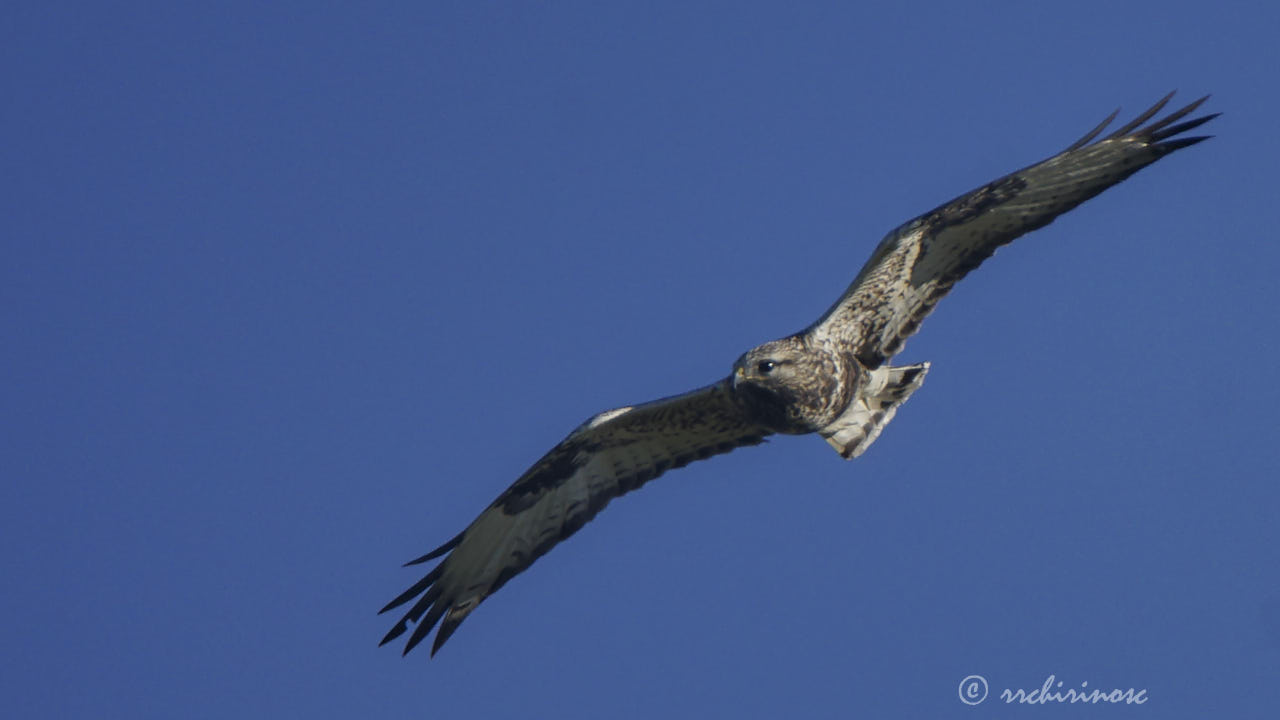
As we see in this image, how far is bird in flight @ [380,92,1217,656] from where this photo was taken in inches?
346

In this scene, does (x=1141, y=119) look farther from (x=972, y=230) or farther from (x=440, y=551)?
(x=440, y=551)

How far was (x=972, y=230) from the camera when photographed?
9180 mm

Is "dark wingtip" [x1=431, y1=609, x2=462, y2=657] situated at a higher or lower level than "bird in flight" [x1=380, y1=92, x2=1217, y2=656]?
lower

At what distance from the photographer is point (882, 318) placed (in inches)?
364

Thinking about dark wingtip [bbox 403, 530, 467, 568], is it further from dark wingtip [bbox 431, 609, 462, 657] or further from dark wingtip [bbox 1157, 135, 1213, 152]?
dark wingtip [bbox 1157, 135, 1213, 152]

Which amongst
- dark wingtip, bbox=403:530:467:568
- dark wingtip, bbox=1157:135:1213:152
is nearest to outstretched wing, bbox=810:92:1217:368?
dark wingtip, bbox=1157:135:1213:152

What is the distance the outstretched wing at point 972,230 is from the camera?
907cm

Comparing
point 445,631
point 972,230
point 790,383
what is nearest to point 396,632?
point 445,631

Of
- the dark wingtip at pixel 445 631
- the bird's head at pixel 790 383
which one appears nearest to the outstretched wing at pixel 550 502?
the dark wingtip at pixel 445 631

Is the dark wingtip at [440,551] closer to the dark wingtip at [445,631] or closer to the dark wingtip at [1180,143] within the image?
the dark wingtip at [445,631]

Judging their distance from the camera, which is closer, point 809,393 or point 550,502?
point 809,393

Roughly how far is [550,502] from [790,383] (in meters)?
1.87

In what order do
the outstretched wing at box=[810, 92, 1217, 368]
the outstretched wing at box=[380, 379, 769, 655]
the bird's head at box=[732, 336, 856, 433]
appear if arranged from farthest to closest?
1. the outstretched wing at box=[380, 379, 769, 655]
2. the outstretched wing at box=[810, 92, 1217, 368]
3. the bird's head at box=[732, 336, 856, 433]

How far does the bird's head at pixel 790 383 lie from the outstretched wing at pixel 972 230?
0.37 metres
